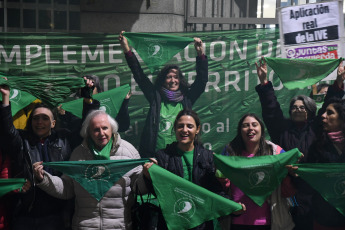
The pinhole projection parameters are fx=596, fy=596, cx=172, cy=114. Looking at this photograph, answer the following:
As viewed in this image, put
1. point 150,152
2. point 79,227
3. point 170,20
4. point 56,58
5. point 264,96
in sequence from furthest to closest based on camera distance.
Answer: point 170,20 < point 56,58 < point 150,152 < point 264,96 < point 79,227

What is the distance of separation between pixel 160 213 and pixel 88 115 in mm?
1015

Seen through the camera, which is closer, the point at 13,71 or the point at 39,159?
the point at 39,159

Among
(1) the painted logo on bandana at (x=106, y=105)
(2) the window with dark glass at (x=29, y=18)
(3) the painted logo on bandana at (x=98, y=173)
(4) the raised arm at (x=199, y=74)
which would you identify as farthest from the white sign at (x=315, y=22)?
(2) the window with dark glass at (x=29, y=18)

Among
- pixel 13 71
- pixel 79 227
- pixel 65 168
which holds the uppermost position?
pixel 13 71

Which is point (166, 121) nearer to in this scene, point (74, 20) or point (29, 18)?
point (74, 20)

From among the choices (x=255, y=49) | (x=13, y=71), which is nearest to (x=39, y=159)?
(x=13, y=71)

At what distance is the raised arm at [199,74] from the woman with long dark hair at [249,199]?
1.03 meters

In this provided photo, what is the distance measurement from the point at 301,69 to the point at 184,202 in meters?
1.79

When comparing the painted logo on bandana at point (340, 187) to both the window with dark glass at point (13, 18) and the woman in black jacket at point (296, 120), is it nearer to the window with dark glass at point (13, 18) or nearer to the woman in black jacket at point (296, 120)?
the woman in black jacket at point (296, 120)

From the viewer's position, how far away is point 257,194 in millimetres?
4781

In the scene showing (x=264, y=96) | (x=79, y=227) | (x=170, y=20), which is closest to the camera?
(x=79, y=227)

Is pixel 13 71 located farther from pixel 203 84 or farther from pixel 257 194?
pixel 257 194

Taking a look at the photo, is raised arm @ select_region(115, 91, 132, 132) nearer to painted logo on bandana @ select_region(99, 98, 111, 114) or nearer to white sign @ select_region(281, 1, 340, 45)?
painted logo on bandana @ select_region(99, 98, 111, 114)

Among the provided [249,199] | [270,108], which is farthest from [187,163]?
[270,108]
